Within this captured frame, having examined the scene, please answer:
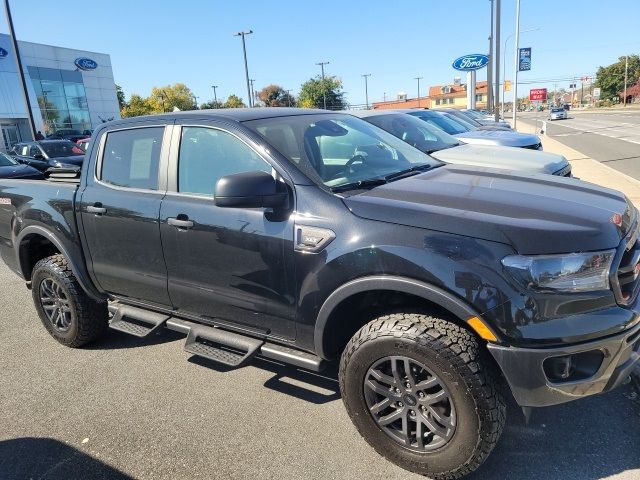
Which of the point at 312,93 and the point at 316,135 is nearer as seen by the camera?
the point at 316,135

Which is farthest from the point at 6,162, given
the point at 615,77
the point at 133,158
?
the point at 615,77

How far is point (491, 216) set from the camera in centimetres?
237

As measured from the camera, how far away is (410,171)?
11.0 ft

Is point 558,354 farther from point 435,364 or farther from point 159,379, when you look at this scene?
point 159,379

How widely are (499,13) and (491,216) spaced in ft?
67.6

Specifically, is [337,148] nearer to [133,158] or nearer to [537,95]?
[133,158]

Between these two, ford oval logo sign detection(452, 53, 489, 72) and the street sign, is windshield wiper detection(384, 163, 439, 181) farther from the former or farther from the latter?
ford oval logo sign detection(452, 53, 489, 72)

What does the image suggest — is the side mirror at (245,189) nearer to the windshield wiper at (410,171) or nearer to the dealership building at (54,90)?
the windshield wiper at (410,171)

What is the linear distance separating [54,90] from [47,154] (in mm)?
32116

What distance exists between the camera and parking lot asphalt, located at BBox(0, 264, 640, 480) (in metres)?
2.66

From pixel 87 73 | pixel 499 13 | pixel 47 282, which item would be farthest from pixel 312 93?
pixel 47 282

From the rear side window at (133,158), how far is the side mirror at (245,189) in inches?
39.3

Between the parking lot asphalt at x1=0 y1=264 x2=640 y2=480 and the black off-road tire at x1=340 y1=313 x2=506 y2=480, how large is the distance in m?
0.17

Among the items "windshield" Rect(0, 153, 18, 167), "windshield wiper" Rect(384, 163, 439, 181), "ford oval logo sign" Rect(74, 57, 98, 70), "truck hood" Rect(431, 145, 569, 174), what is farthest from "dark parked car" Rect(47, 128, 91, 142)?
"windshield wiper" Rect(384, 163, 439, 181)
